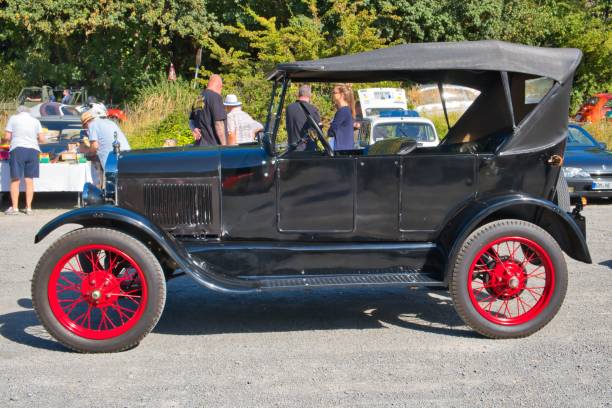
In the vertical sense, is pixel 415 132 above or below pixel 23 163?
above

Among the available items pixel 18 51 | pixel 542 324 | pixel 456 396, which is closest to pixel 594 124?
pixel 542 324

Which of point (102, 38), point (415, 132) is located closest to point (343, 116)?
point (415, 132)

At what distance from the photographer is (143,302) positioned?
15.4 feet

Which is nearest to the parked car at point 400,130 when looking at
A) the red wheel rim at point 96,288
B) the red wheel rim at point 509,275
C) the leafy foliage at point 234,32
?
the red wheel rim at point 509,275

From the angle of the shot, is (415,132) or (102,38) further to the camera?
(102,38)

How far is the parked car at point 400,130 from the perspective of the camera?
625cm

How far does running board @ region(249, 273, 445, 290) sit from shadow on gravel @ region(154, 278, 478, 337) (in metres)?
0.46

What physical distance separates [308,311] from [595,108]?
20.3 meters

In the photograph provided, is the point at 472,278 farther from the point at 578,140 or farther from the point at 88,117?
the point at 578,140

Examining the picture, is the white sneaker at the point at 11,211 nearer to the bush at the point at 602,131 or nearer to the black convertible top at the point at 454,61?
the black convertible top at the point at 454,61

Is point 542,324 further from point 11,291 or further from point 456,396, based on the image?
point 11,291

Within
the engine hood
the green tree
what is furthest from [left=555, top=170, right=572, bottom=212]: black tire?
the green tree

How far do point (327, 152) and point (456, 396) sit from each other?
6.25 feet

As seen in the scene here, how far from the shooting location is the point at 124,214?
4766mm
